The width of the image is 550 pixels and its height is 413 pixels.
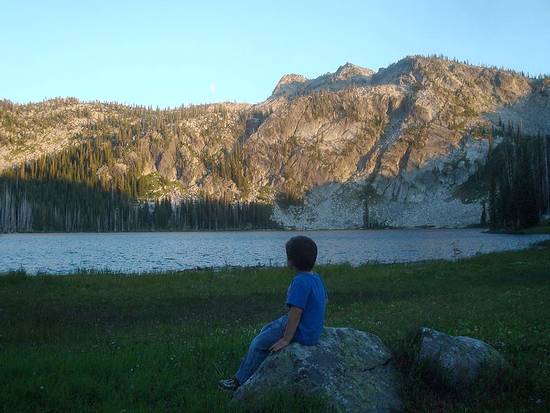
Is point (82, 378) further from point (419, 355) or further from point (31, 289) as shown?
point (31, 289)

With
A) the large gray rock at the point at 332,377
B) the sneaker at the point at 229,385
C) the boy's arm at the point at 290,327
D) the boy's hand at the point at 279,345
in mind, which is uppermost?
the boy's arm at the point at 290,327

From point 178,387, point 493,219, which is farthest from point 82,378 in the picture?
point 493,219

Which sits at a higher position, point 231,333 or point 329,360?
point 329,360

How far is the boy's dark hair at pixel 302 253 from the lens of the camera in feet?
30.6

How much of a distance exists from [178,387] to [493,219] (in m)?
159

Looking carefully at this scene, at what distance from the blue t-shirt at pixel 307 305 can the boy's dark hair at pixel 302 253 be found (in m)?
0.18

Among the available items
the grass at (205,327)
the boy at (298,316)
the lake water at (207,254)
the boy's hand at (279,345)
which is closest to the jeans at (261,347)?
the boy at (298,316)

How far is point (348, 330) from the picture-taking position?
33.7 feet

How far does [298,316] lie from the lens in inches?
360

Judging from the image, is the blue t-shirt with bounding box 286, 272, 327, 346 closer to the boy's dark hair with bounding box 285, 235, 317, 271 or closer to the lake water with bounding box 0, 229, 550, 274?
the boy's dark hair with bounding box 285, 235, 317, 271

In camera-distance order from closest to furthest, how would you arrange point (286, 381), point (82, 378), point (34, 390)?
point (286, 381) < point (34, 390) < point (82, 378)

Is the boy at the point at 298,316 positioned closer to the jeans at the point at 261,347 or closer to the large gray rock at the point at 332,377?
the jeans at the point at 261,347

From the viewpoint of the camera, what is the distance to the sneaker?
9.51 metres

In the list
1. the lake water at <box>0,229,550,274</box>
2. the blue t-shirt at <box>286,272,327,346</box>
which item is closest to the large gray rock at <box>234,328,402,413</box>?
the blue t-shirt at <box>286,272,327,346</box>
